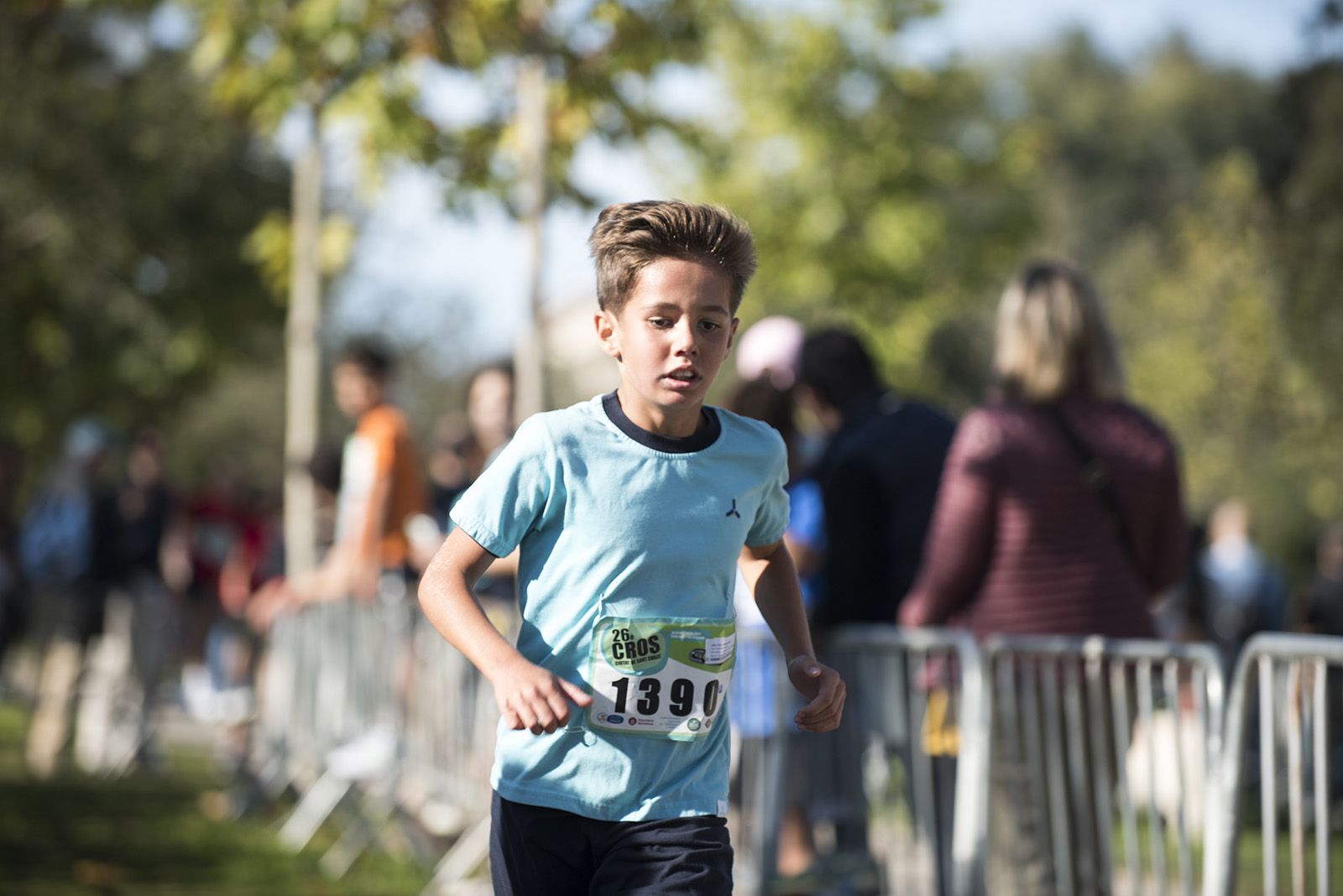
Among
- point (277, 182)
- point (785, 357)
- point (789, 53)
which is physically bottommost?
point (785, 357)

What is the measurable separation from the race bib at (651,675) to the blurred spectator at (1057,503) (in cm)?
197

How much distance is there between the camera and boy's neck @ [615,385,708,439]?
314cm

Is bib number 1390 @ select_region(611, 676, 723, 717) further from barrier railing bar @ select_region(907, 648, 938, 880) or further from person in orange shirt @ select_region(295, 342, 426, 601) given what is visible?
person in orange shirt @ select_region(295, 342, 426, 601)

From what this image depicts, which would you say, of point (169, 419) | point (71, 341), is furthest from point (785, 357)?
point (169, 419)

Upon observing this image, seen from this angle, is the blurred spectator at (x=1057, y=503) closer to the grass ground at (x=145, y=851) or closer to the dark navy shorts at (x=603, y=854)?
the dark navy shorts at (x=603, y=854)

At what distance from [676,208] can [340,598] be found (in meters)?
5.84

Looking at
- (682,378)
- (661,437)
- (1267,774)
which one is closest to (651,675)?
(661,437)

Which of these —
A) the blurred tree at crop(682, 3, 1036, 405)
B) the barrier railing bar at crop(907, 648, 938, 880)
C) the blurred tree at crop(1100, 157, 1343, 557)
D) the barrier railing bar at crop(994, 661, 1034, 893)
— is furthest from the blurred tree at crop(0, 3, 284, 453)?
the barrier railing bar at crop(994, 661, 1034, 893)

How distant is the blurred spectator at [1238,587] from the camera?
12227 mm

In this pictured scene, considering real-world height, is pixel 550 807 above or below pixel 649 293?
below

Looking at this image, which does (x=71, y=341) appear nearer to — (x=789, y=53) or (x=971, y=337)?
(x=789, y=53)

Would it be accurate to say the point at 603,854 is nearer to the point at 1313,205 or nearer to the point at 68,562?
the point at 1313,205

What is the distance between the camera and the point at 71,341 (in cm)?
2256

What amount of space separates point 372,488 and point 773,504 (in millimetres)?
5208
